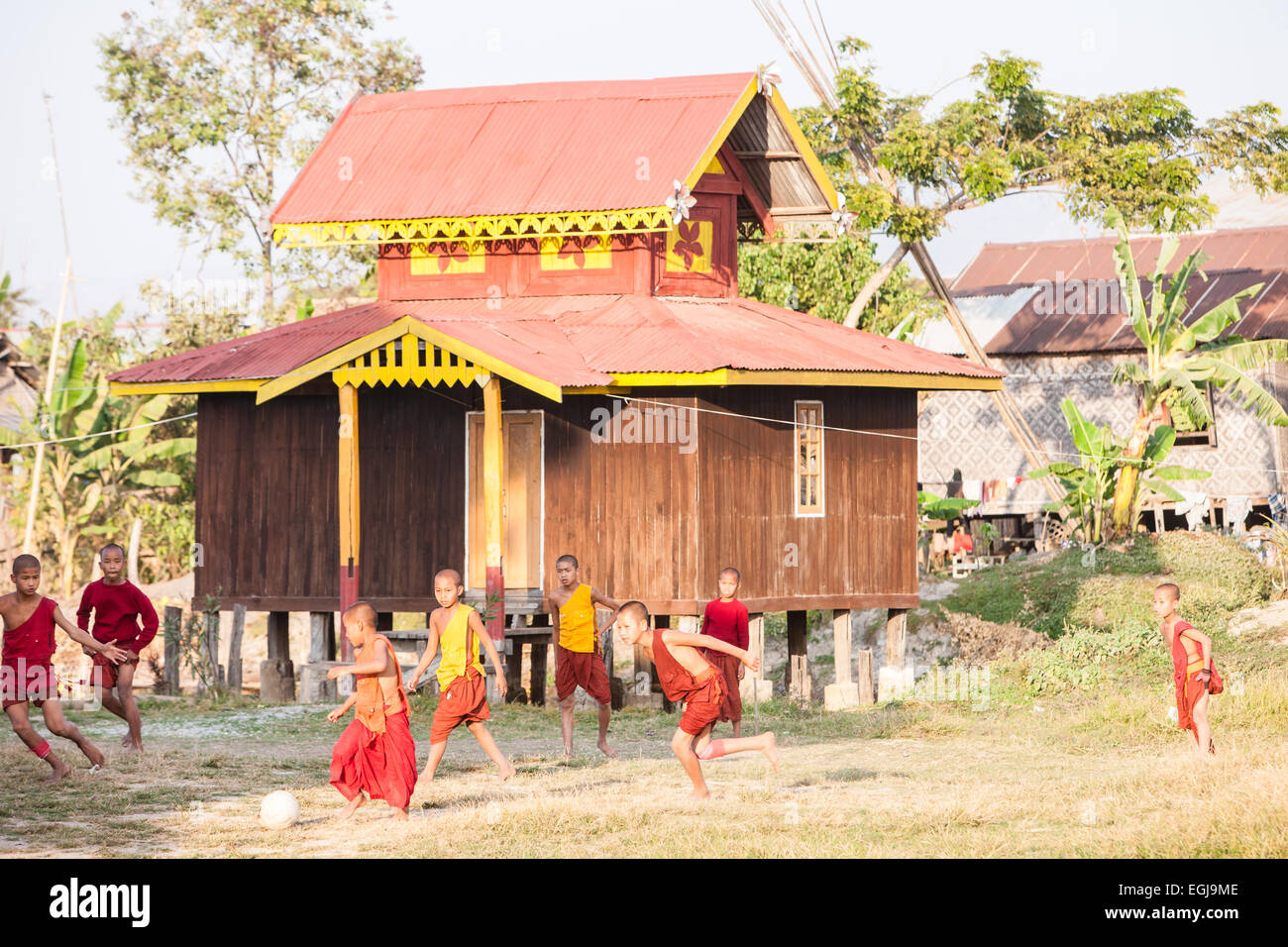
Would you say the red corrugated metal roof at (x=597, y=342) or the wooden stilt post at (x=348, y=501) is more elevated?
the red corrugated metal roof at (x=597, y=342)

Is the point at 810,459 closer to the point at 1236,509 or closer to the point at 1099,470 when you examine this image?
the point at 1099,470

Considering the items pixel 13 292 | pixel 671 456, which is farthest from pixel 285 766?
pixel 13 292

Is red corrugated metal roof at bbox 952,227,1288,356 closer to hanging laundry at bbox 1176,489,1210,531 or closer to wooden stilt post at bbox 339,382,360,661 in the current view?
hanging laundry at bbox 1176,489,1210,531

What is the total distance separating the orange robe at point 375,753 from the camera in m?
11.2

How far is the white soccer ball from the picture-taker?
1077 cm

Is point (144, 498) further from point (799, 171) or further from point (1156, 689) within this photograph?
point (1156, 689)

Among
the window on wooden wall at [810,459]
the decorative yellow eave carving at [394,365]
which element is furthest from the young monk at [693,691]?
the window on wooden wall at [810,459]

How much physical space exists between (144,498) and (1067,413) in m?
17.9

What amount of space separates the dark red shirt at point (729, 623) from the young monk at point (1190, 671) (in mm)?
3285

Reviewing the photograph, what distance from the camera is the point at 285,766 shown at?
13977mm

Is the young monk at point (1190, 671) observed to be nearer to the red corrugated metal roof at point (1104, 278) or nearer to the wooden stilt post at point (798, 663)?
the wooden stilt post at point (798, 663)

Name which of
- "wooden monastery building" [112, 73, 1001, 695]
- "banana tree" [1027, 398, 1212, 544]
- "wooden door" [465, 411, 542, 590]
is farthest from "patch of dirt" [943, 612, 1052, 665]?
"wooden door" [465, 411, 542, 590]

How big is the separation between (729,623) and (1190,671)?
3650 mm

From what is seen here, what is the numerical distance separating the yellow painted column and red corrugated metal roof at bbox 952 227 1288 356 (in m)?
17.2
